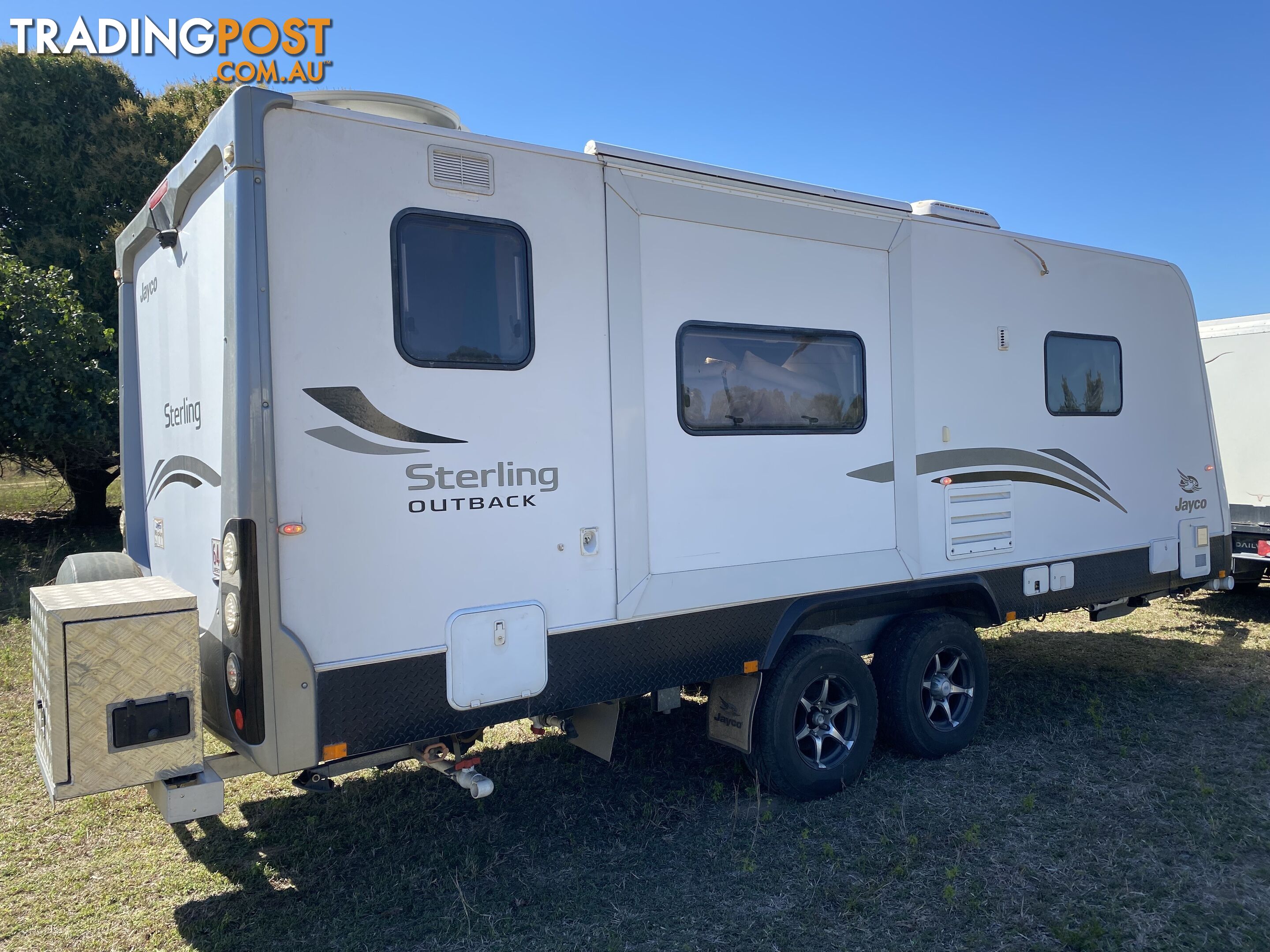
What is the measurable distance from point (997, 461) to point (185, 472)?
434cm

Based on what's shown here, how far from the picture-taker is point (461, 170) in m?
3.52

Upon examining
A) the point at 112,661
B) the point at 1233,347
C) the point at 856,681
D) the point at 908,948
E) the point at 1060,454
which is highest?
the point at 1233,347

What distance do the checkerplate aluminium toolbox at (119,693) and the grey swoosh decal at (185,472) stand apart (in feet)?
1.51

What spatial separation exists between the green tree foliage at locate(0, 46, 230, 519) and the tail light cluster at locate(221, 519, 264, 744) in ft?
31.6

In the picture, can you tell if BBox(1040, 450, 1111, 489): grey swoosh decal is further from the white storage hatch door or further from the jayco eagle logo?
the white storage hatch door

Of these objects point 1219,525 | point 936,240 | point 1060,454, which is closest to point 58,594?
point 936,240

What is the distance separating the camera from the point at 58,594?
3477 millimetres

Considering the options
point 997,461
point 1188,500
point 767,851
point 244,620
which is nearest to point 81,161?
point 244,620

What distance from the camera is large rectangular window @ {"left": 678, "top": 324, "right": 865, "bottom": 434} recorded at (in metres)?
4.19

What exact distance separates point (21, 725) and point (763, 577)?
4.93 meters

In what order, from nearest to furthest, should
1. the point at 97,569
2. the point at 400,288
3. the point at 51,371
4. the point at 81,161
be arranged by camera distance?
1. the point at 400,288
2. the point at 97,569
3. the point at 51,371
4. the point at 81,161

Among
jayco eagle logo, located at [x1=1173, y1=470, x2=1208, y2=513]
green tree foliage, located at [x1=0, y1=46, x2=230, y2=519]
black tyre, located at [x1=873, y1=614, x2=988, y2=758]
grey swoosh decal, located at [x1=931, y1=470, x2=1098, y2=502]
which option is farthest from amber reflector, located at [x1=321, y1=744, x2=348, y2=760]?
green tree foliage, located at [x1=0, y1=46, x2=230, y2=519]

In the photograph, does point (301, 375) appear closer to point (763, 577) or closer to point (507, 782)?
point (763, 577)

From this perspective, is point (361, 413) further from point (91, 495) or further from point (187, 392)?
point (91, 495)
